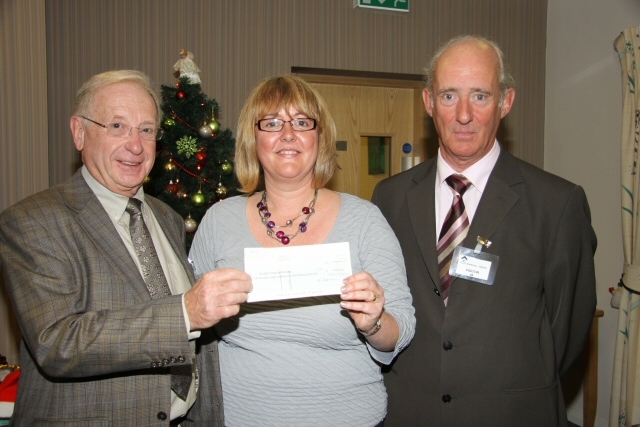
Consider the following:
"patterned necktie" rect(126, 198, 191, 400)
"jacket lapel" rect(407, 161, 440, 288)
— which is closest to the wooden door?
"jacket lapel" rect(407, 161, 440, 288)

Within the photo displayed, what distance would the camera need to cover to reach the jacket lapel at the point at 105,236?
177cm

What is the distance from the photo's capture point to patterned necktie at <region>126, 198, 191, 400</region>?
187 cm

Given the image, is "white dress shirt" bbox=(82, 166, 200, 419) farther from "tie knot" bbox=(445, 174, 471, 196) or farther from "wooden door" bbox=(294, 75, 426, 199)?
"wooden door" bbox=(294, 75, 426, 199)

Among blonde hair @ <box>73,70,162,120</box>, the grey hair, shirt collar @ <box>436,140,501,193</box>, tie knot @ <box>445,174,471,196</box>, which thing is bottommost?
tie knot @ <box>445,174,471,196</box>

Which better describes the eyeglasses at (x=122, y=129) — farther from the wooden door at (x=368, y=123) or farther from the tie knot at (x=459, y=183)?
the wooden door at (x=368, y=123)

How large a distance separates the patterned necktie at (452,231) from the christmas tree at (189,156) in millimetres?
2236

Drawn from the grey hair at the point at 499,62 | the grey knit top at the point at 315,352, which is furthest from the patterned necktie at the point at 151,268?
the grey hair at the point at 499,62

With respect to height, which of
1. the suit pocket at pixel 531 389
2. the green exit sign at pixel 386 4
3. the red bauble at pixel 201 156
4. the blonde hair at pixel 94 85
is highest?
A: the green exit sign at pixel 386 4

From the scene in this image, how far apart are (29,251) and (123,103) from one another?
66cm

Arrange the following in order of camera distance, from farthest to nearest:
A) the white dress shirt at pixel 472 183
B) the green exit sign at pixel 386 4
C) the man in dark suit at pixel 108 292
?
the green exit sign at pixel 386 4 < the white dress shirt at pixel 472 183 < the man in dark suit at pixel 108 292

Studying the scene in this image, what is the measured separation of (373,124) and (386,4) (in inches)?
45.7

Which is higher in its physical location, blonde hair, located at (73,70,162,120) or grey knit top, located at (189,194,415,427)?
blonde hair, located at (73,70,162,120)

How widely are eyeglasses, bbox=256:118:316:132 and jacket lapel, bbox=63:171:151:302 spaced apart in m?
0.69

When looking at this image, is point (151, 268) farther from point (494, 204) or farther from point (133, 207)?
point (494, 204)
